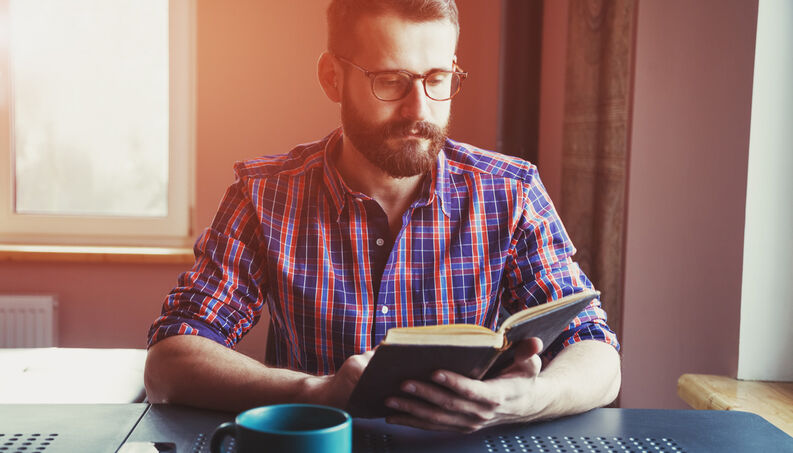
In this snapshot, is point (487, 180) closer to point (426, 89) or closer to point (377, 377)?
point (426, 89)

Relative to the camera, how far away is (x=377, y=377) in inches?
35.0

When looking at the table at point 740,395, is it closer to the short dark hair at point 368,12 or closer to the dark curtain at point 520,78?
the short dark hair at point 368,12

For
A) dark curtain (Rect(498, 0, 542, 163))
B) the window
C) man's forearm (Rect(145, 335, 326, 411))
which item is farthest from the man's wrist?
the window

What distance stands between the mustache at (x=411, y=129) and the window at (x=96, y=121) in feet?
6.87

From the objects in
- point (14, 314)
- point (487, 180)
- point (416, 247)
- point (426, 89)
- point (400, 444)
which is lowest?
point (14, 314)

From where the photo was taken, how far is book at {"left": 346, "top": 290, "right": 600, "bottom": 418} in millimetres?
828

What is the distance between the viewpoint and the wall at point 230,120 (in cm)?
320

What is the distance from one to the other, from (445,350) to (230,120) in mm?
2549

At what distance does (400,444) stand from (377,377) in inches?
3.7

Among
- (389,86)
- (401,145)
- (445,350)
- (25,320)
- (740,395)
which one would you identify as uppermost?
(389,86)

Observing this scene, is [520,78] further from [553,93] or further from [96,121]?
[96,121]

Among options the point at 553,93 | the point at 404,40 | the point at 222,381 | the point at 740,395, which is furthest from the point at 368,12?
the point at 553,93

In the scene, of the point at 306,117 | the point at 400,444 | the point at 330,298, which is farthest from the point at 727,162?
the point at 306,117

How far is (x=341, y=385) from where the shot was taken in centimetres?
103
